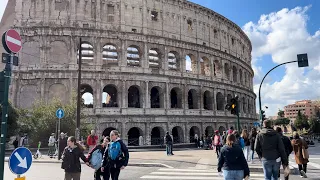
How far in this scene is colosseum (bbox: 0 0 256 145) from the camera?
1156 inches

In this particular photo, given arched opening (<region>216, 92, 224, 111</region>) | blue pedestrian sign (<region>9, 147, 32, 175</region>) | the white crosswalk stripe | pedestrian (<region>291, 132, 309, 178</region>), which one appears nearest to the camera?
blue pedestrian sign (<region>9, 147, 32, 175</region>)

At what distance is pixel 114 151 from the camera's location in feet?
21.9

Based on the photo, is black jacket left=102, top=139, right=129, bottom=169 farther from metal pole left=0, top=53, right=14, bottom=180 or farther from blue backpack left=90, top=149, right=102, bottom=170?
metal pole left=0, top=53, right=14, bottom=180

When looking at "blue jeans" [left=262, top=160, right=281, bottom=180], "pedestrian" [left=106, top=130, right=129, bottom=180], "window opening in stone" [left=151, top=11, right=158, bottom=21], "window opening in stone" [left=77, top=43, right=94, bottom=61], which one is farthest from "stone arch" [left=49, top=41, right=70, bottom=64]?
"blue jeans" [left=262, top=160, right=281, bottom=180]

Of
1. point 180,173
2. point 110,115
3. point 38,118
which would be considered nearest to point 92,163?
point 180,173

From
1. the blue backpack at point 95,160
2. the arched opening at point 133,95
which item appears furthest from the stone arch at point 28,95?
the blue backpack at point 95,160

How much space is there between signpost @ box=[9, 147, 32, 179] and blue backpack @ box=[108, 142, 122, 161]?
1.80 meters

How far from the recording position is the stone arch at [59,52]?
97.9ft

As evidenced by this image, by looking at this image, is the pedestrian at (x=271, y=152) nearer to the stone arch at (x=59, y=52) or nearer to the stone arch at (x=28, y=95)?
the stone arch at (x=59, y=52)

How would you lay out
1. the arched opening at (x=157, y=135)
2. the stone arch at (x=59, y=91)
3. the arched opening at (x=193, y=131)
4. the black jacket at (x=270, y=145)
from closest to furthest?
1. the black jacket at (x=270, y=145)
2. the stone arch at (x=59, y=91)
3. the arched opening at (x=157, y=135)
4. the arched opening at (x=193, y=131)

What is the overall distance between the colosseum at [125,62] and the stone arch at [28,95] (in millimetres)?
91

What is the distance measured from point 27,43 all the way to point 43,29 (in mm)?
2190

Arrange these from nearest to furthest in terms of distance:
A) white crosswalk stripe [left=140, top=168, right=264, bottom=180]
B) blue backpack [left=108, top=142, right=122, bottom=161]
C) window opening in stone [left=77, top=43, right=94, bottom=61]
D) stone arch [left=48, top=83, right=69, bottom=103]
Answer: blue backpack [left=108, top=142, right=122, bottom=161] < white crosswalk stripe [left=140, top=168, right=264, bottom=180] < stone arch [left=48, top=83, right=69, bottom=103] < window opening in stone [left=77, top=43, right=94, bottom=61]

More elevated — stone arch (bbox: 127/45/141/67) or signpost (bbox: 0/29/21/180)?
stone arch (bbox: 127/45/141/67)
